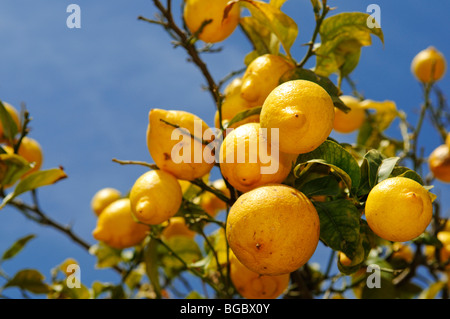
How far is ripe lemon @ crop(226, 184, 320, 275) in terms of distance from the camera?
2.49ft

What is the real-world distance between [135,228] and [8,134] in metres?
0.49

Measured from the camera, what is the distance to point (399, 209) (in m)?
0.77

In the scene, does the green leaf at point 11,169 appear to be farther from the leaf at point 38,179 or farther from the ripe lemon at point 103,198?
the ripe lemon at point 103,198

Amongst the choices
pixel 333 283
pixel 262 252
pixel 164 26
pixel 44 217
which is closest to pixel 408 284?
pixel 333 283

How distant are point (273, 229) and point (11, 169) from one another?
0.89 m

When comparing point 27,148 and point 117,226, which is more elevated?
point 27,148

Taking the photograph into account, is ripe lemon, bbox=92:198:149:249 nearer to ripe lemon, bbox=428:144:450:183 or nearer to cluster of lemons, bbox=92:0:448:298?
cluster of lemons, bbox=92:0:448:298

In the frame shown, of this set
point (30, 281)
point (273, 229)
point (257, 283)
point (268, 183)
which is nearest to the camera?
point (273, 229)

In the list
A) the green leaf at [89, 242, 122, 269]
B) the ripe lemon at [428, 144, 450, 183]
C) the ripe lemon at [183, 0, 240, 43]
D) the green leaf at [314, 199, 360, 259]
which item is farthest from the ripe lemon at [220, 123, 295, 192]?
the ripe lemon at [428, 144, 450, 183]

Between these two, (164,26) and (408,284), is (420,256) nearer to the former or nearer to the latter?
(408,284)

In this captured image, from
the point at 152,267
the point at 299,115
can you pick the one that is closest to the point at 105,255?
the point at 152,267

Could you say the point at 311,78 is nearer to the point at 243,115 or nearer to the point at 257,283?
the point at 243,115

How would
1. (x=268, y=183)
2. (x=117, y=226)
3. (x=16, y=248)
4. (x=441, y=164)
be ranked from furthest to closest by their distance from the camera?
(x=441, y=164)
(x=16, y=248)
(x=117, y=226)
(x=268, y=183)

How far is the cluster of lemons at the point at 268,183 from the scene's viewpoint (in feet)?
2.52
